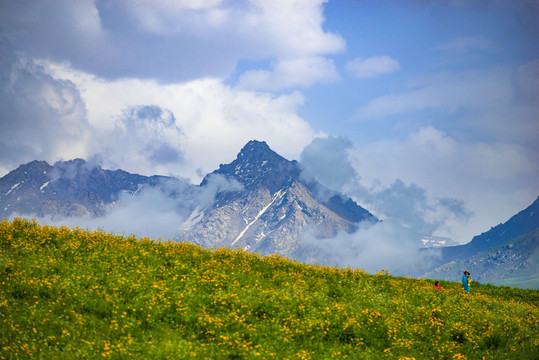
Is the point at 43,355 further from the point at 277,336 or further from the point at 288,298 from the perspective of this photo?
the point at 288,298

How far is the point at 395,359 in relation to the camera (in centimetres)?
1769

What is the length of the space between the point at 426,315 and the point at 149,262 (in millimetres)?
14702

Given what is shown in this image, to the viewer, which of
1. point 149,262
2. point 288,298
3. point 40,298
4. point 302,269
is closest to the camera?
point 40,298

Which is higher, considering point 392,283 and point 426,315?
point 392,283

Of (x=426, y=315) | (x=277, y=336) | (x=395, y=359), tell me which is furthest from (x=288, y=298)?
(x=426, y=315)

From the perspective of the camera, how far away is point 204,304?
63.0ft

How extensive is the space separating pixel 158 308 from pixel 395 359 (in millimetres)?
10123

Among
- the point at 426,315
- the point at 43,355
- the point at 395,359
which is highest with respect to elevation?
the point at 43,355

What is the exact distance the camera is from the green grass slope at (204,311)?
1581 centimetres

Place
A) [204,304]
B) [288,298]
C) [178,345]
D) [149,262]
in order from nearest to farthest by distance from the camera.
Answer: [178,345] → [204,304] → [288,298] → [149,262]

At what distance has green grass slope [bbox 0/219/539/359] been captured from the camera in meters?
15.8

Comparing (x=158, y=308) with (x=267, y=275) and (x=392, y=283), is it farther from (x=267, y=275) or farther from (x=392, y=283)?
(x=392, y=283)

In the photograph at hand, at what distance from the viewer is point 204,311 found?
18.4m

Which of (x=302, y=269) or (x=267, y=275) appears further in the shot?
(x=302, y=269)
